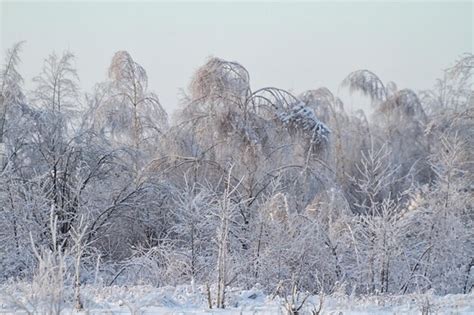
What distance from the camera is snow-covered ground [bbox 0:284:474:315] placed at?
852 centimetres

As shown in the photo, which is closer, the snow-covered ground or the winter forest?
the snow-covered ground

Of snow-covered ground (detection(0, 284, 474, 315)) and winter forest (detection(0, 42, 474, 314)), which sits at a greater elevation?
winter forest (detection(0, 42, 474, 314))

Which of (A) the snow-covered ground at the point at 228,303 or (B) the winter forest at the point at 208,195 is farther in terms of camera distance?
(B) the winter forest at the point at 208,195

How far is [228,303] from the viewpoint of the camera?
9.54 meters

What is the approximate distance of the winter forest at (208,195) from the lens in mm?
14883

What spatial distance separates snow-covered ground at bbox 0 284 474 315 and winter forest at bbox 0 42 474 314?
6.20ft

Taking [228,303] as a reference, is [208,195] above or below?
above

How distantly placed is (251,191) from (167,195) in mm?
2512

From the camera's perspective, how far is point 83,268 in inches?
606

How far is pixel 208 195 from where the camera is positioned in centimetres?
1650

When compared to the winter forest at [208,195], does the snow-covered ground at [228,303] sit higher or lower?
lower

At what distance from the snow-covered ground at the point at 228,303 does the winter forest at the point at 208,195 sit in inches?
74.4

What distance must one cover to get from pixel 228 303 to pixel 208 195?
7097 millimetres

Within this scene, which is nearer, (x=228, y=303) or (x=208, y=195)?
(x=228, y=303)
